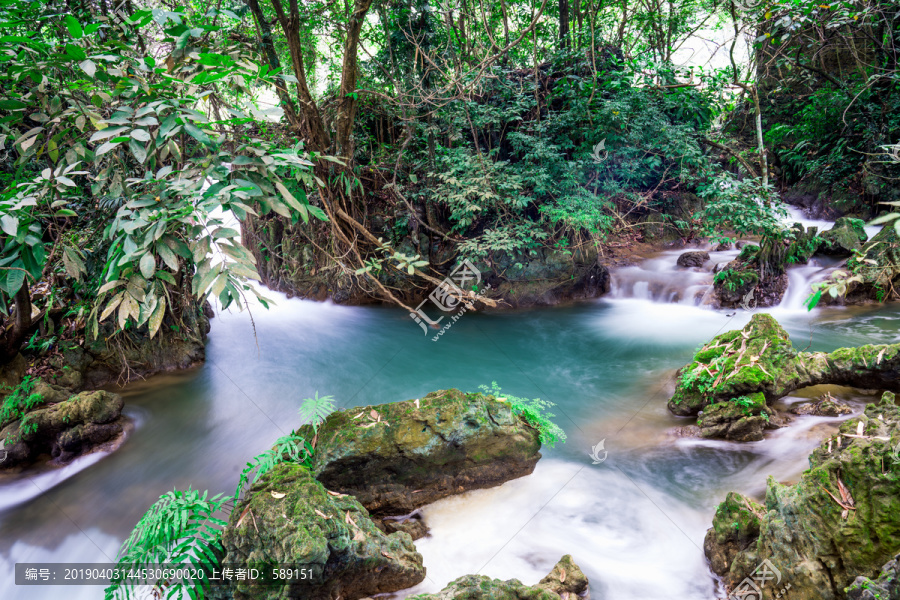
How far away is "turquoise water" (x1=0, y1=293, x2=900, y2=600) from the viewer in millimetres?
3051

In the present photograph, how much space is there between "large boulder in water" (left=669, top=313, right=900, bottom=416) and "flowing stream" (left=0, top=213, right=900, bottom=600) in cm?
23

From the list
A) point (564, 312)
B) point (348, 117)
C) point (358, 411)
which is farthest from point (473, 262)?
point (358, 411)

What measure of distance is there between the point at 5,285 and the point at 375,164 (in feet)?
19.5

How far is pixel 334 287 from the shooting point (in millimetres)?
8344

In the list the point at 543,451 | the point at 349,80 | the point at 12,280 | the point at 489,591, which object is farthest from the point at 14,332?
the point at 543,451

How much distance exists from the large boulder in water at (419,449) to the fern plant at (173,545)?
0.77 metres

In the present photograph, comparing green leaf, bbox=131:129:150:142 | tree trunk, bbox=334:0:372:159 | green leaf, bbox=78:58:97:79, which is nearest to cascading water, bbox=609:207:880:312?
tree trunk, bbox=334:0:372:159

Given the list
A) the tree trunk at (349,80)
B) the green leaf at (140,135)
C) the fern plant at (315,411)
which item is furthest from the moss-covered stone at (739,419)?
the green leaf at (140,135)

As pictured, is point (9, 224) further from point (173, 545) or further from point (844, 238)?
point (844, 238)

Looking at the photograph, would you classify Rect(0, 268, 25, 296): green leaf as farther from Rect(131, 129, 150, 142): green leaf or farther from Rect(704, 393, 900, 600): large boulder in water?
Rect(704, 393, 900, 600): large boulder in water

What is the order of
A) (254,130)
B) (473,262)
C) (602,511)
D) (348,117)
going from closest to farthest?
(602,511), (348,117), (254,130), (473,262)

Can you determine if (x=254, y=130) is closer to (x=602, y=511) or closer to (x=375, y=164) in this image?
(x=375, y=164)

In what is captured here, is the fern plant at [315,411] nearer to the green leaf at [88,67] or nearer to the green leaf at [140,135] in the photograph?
the green leaf at [140,135]

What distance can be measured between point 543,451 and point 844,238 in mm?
7298
